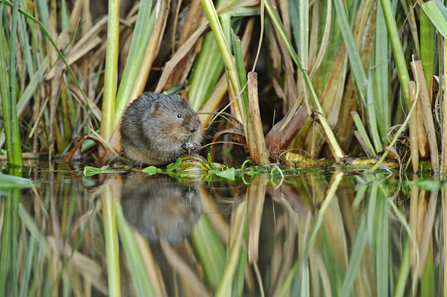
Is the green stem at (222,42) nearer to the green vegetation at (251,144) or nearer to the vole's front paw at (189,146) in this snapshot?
the green vegetation at (251,144)

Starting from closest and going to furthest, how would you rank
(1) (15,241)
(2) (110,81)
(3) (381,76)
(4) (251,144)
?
1. (1) (15,241)
2. (4) (251,144)
3. (3) (381,76)
4. (2) (110,81)

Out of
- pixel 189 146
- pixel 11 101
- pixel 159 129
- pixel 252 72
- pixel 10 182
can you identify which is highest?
pixel 252 72

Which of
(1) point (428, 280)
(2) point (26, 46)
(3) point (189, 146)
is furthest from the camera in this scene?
(2) point (26, 46)

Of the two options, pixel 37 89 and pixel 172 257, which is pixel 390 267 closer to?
pixel 172 257

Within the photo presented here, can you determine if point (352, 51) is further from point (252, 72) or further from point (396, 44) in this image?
point (252, 72)

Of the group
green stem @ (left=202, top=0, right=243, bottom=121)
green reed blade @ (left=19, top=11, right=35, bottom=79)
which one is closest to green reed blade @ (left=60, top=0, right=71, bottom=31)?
green reed blade @ (left=19, top=11, right=35, bottom=79)

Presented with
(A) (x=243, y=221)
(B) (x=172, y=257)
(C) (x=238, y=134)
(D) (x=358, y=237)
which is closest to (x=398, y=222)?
(D) (x=358, y=237)

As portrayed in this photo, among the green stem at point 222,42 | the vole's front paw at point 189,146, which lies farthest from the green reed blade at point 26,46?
the green stem at point 222,42

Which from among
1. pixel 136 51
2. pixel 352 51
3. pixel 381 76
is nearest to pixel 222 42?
pixel 352 51
